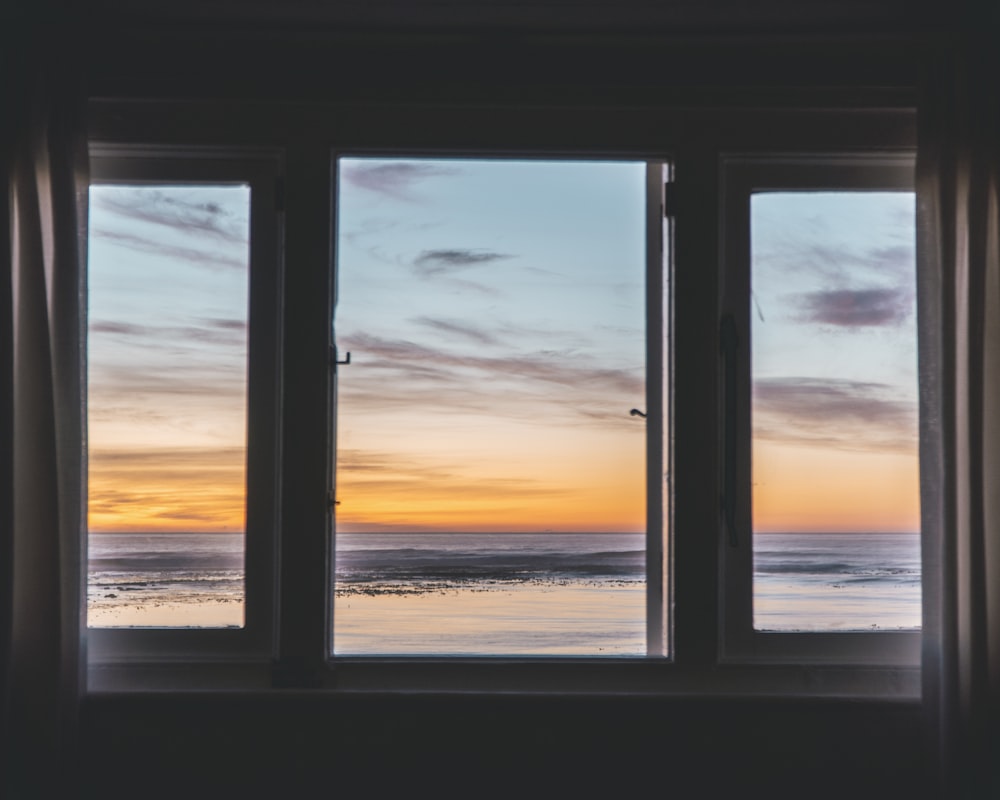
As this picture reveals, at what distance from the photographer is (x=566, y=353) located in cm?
273

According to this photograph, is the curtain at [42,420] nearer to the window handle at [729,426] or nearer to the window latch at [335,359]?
the window latch at [335,359]

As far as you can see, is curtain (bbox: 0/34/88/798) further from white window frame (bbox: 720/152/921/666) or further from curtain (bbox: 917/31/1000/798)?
curtain (bbox: 917/31/1000/798)

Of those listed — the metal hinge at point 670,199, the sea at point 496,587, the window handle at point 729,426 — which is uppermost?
the metal hinge at point 670,199

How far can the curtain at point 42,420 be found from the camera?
243 centimetres

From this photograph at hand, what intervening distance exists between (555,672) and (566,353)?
773 mm

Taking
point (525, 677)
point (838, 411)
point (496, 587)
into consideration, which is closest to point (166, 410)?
point (496, 587)

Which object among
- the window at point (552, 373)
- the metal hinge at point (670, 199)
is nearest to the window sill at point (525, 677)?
the window at point (552, 373)

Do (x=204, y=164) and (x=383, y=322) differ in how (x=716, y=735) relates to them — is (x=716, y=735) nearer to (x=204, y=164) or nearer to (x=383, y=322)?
(x=383, y=322)

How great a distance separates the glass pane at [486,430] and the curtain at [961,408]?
67cm

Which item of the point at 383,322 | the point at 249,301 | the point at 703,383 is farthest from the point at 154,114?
the point at 703,383

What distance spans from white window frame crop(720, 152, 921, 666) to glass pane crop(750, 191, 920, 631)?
1.6 inches

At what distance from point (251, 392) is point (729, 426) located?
1.16 meters

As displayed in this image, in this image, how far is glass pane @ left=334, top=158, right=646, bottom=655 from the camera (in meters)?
2.72

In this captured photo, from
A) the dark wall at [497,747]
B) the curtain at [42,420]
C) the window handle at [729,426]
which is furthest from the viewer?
the window handle at [729,426]
